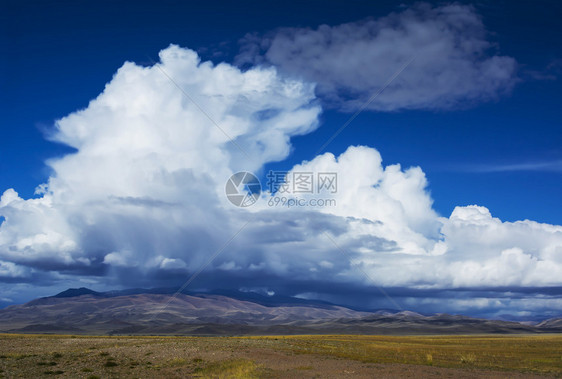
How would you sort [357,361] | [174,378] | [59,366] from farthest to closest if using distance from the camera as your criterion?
[357,361] → [59,366] → [174,378]

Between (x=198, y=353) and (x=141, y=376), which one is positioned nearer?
(x=141, y=376)

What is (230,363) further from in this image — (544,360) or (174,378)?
(544,360)

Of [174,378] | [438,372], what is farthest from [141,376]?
[438,372]

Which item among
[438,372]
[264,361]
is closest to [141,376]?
[264,361]

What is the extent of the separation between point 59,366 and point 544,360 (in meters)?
51.8

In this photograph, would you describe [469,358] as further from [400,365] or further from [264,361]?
[264,361]

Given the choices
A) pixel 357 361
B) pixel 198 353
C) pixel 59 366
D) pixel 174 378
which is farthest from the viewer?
pixel 198 353

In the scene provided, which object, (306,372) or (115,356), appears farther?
(115,356)

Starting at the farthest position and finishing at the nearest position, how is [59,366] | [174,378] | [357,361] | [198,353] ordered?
[198,353] < [357,361] < [59,366] < [174,378]

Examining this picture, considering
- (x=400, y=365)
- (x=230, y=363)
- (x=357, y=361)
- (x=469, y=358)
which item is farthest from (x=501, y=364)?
(x=230, y=363)

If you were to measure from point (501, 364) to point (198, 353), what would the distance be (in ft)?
106

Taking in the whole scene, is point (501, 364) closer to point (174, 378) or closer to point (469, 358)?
point (469, 358)

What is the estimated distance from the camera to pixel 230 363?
1752 inches

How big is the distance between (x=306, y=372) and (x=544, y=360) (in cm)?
3113
